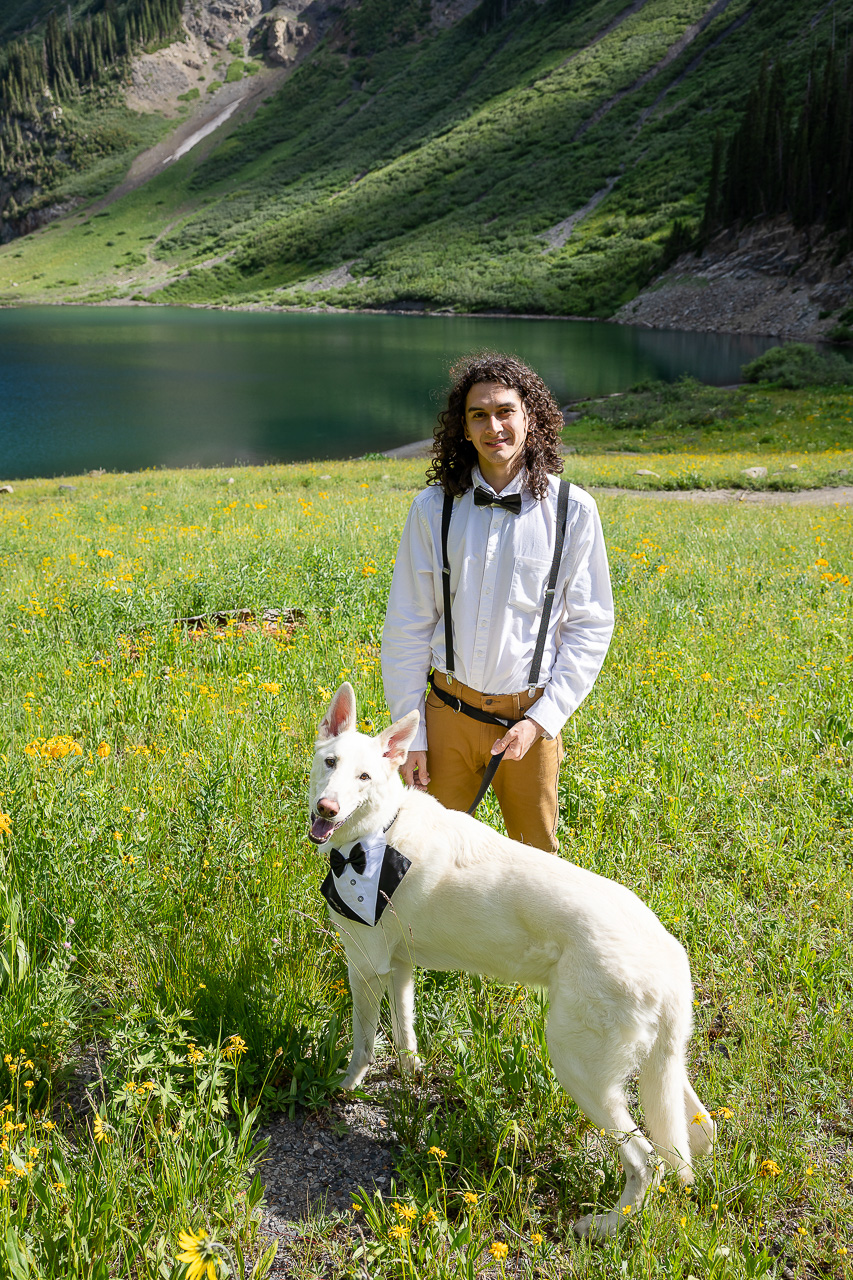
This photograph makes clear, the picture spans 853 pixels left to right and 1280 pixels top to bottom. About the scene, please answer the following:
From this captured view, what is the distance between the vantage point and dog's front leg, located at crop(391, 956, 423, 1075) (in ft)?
9.88

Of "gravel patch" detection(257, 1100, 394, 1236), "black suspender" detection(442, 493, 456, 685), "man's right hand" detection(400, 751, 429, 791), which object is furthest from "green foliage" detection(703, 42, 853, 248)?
"gravel patch" detection(257, 1100, 394, 1236)

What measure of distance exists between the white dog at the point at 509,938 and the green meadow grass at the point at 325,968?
0.25 m

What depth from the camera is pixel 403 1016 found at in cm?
304

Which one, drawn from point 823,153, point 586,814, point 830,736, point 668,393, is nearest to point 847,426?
point 668,393

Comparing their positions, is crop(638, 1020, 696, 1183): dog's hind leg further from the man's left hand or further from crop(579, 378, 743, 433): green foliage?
crop(579, 378, 743, 433): green foliage

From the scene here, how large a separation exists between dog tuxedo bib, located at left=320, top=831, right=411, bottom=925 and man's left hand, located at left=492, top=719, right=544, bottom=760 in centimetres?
78

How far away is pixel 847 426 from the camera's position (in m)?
28.0

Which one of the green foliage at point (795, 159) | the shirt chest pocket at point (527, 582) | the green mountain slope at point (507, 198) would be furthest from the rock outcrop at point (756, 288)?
the shirt chest pocket at point (527, 582)

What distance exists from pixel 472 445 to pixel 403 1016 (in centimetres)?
258

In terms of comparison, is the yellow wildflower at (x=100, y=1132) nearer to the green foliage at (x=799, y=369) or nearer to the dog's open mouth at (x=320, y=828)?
the dog's open mouth at (x=320, y=828)

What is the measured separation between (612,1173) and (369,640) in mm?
5004

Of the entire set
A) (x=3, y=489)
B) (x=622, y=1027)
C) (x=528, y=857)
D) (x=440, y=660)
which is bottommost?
(x=3, y=489)

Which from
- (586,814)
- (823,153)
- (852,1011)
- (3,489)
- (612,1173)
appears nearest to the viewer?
(612,1173)

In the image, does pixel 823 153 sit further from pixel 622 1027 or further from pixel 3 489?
pixel 622 1027
